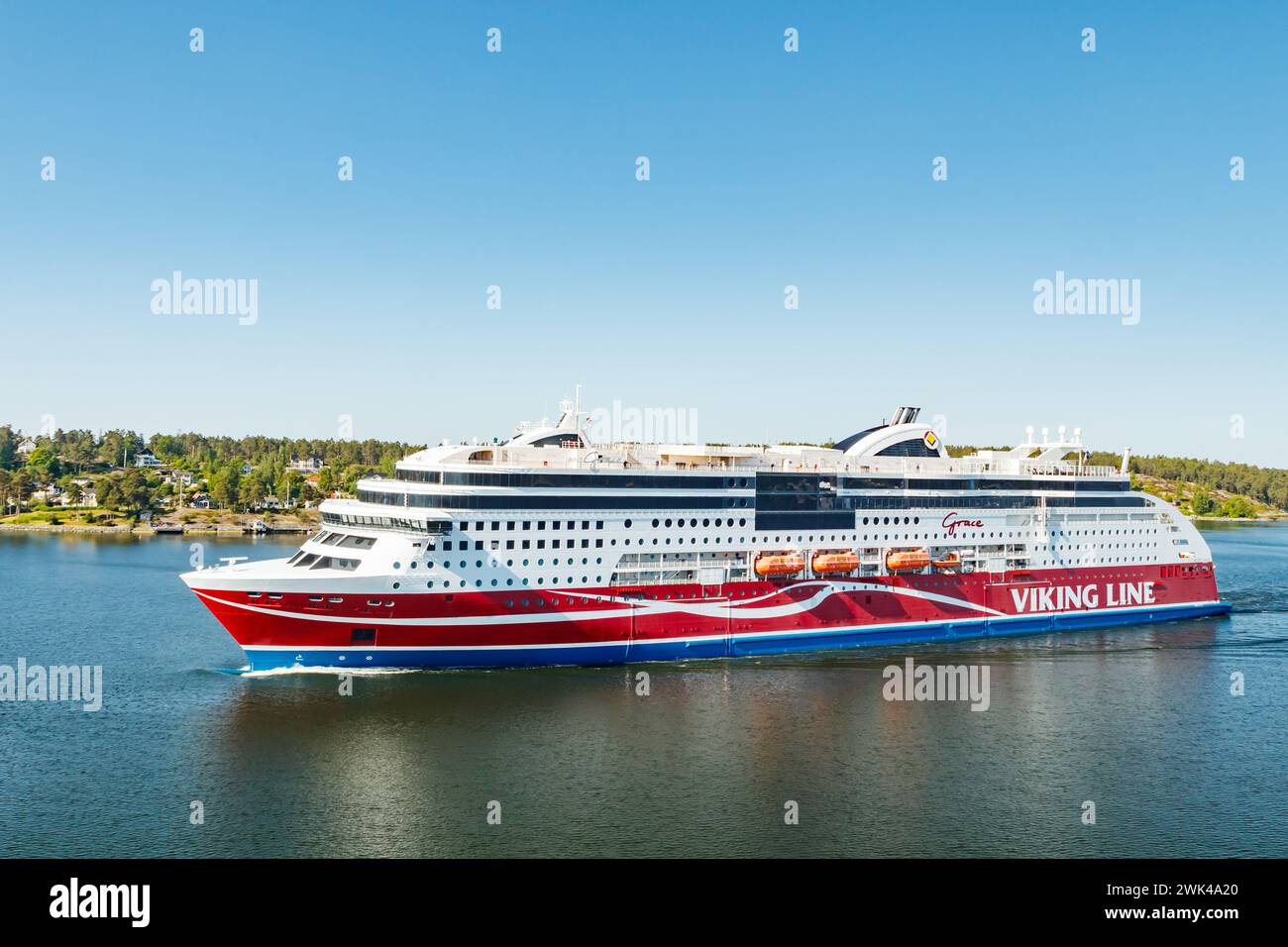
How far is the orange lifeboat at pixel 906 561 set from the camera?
38.5m

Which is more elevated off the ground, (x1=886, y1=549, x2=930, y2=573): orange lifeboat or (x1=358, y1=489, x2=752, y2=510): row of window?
(x1=358, y1=489, x2=752, y2=510): row of window

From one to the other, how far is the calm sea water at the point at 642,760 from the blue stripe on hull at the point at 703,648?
21.6 inches

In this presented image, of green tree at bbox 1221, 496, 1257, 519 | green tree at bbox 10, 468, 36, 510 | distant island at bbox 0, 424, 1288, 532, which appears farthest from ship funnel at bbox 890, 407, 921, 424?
green tree at bbox 1221, 496, 1257, 519

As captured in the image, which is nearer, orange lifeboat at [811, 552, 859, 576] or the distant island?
orange lifeboat at [811, 552, 859, 576]

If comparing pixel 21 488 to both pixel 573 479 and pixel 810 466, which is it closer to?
pixel 573 479

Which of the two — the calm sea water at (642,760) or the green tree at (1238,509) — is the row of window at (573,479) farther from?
the green tree at (1238,509)

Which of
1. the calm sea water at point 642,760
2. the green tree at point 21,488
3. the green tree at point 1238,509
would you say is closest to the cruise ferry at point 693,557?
the calm sea water at point 642,760

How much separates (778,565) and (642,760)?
1320 centimetres

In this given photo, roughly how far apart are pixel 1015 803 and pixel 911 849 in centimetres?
422

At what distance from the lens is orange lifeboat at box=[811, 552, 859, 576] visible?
3688cm

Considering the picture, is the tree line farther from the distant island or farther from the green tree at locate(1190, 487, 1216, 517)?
the green tree at locate(1190, 487, 1216, 517)

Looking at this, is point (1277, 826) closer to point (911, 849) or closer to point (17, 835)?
point (911, 849)

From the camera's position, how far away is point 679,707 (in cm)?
2919

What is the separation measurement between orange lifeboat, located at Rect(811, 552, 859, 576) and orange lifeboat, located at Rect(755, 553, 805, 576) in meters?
0.97
